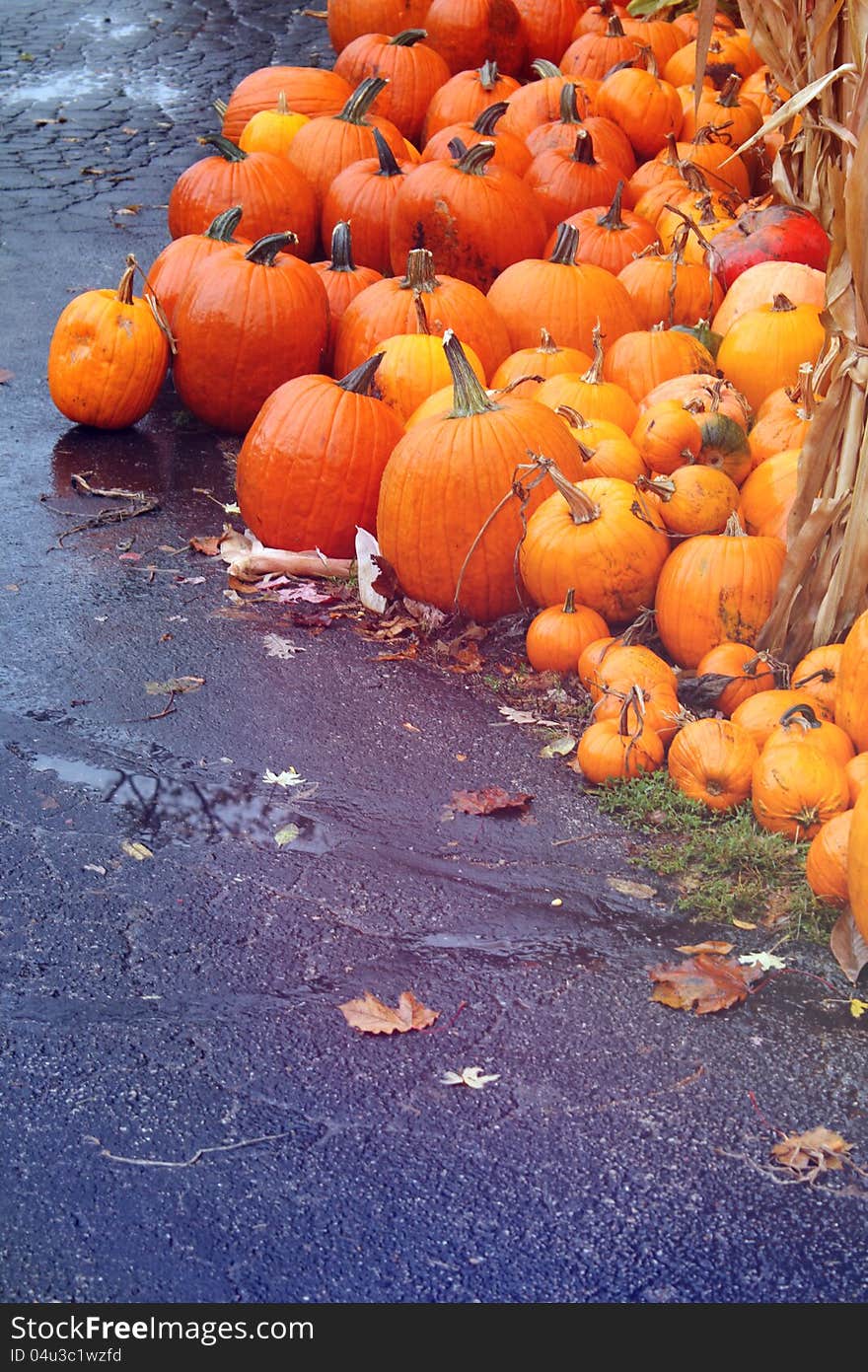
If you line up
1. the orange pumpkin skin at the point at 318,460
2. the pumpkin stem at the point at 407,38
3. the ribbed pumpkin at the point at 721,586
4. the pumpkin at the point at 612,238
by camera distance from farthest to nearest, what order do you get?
the pumpkin stem at the point at 407,38 < the pumpkin at the point at 612,238 < the orange pumpkin skin at the point at 318,460 < the ribbed pumpkin at the point at 721,586

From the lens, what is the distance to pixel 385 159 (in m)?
6.05

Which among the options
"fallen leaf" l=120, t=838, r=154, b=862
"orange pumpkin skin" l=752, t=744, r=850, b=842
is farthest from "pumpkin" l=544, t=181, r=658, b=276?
"fallen leaf" l=120, t=838, r=154, b=862

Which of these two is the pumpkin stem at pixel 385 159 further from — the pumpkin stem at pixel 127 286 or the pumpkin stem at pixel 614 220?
the pumpkin stem at pixel 127 286

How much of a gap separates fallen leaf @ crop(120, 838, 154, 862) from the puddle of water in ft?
0.20

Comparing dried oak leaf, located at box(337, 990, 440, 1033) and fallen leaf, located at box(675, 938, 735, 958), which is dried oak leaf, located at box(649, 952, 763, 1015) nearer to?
fallen leaf, located at box(675, 938, 735, 958)

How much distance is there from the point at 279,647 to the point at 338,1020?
1602 mm

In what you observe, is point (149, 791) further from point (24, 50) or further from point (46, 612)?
point (24, 50)

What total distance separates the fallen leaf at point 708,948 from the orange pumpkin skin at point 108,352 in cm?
335

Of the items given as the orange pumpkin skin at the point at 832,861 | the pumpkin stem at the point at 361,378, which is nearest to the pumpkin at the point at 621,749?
the orange pumpkin skin at the point at 832,861

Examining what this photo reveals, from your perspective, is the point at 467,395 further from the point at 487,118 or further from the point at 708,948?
the point at 487,118

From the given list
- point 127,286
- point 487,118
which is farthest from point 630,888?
point 487,118

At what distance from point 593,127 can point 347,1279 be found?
5.73 m

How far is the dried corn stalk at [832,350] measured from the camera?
3.31 m

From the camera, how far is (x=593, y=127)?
6.61m
